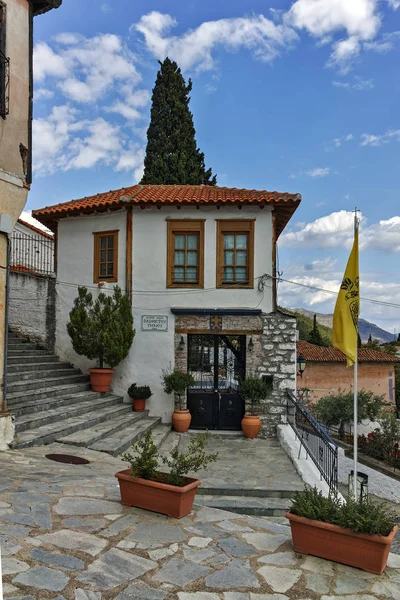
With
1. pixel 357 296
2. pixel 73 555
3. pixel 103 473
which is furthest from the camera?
pixel 103 473

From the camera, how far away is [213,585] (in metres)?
3.43

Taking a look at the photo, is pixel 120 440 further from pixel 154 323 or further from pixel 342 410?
pixel 342 410

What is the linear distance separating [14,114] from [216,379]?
775 centimetres

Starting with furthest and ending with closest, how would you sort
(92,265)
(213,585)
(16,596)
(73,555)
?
(92,265) → (73,555) → (213,585) → (16,596)

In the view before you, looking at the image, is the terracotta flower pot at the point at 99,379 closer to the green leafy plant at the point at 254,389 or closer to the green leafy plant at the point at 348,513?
the green leafy plant at the point at 254,389

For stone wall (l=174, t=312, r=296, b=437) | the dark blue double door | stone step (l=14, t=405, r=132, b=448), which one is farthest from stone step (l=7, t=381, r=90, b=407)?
the dark blue double door

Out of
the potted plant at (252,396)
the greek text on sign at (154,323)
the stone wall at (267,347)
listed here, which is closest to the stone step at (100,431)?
the stone wall at (267,347)

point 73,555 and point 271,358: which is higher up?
point 271,358

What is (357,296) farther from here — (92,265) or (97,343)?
(92,265)

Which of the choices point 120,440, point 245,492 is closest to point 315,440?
point 245,492

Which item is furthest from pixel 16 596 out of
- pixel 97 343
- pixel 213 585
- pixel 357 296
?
pixel 97 343

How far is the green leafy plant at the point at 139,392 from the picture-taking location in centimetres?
1188

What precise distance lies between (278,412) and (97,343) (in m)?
4.80

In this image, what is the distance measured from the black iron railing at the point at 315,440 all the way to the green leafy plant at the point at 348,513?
1927 mm
